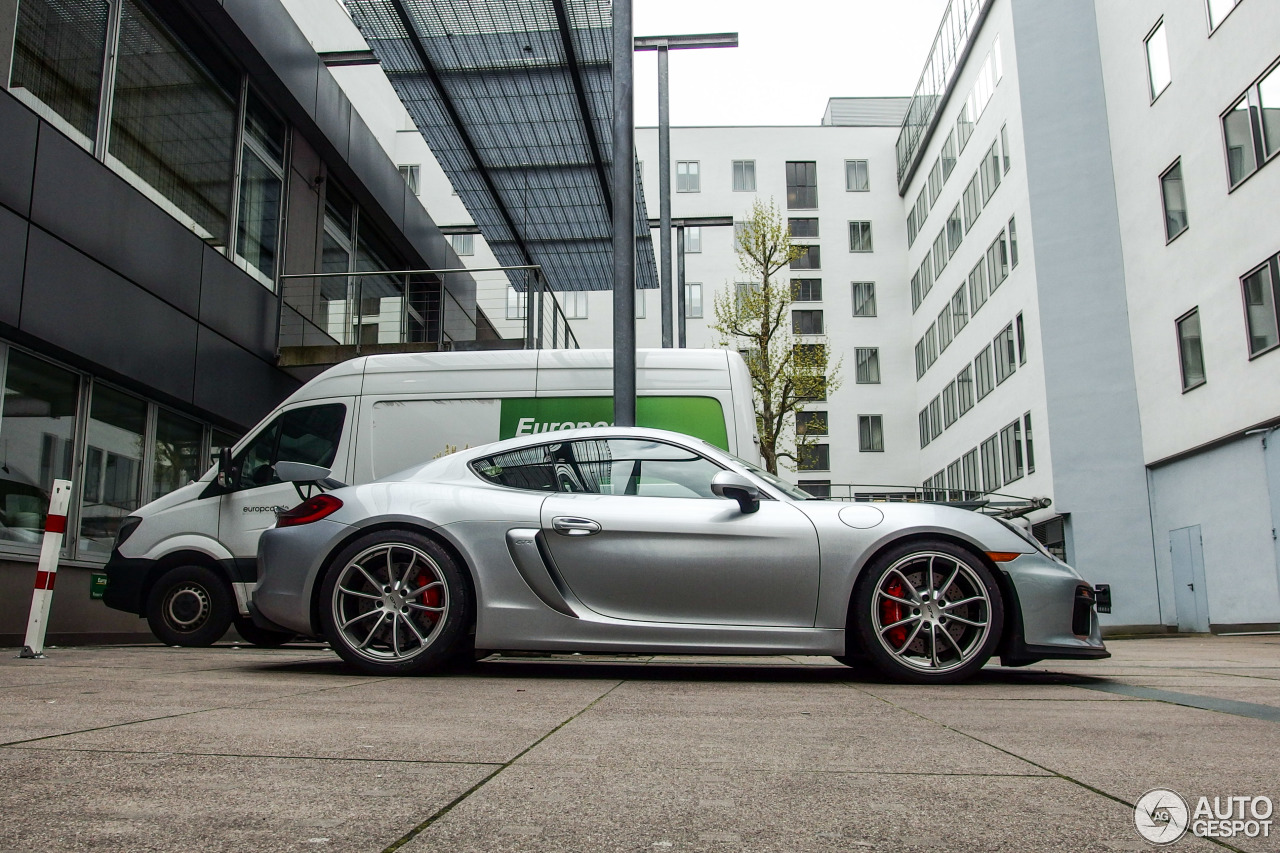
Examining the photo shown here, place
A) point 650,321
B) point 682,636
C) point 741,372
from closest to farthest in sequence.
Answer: point 682,636, point 741,372, point 650,321

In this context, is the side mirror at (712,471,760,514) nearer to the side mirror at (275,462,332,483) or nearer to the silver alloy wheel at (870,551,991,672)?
the silver alloy wheel at (870,551,991,672)

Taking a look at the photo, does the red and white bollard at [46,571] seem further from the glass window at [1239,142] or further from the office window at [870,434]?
the office window at [870,434]

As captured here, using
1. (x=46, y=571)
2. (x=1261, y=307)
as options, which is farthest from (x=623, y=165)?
(x=1261, y=307)

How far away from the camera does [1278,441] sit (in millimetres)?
18656

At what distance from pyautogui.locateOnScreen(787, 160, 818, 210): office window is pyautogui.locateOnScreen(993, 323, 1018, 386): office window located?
1932 cm

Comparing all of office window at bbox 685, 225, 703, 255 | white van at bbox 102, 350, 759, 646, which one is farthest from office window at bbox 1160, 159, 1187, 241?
office window at bbox 685, 225, 703, 255

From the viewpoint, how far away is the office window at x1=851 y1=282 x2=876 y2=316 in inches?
1908

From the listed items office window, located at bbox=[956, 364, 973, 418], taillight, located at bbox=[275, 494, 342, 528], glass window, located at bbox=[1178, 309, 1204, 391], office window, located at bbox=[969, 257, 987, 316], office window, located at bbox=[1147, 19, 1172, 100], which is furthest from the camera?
office window, located at bbox=[956, 364, 973, 418]

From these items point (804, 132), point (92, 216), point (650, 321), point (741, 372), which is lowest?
point (741, 372)

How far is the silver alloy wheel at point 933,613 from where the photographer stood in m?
5.00

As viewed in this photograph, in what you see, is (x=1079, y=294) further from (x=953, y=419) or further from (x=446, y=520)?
(x=446, y=520)

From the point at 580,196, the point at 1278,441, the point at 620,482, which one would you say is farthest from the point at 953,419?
the point at 620,482

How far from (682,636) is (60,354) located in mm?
8019

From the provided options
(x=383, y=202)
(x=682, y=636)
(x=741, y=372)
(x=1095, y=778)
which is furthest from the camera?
(x=383, y=202)
